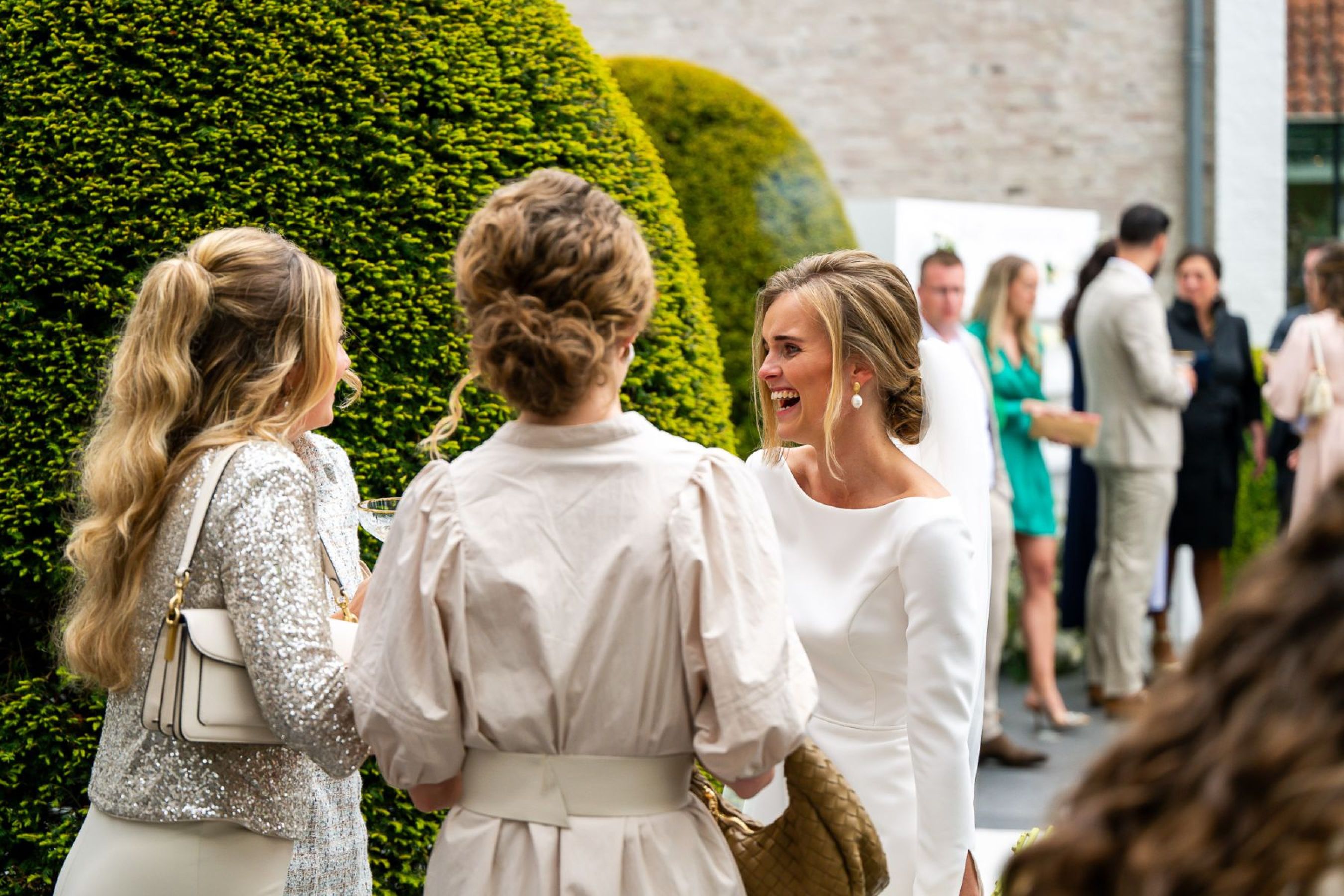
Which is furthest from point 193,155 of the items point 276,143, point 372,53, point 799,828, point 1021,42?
point 1021,42

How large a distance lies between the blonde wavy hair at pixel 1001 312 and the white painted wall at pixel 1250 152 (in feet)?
26.6

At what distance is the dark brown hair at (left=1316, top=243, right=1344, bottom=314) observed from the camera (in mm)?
7762

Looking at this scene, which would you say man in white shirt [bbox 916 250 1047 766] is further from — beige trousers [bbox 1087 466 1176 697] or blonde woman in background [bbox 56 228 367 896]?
blonde woman in background [bbox 56 228 367 896]

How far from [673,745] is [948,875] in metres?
0.74

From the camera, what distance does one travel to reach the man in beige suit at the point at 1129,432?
7.17m

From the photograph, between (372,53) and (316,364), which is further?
(372,53)

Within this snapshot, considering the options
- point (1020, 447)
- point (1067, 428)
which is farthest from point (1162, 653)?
point (1067, 428)

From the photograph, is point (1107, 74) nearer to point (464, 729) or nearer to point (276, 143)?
point (276, 143)

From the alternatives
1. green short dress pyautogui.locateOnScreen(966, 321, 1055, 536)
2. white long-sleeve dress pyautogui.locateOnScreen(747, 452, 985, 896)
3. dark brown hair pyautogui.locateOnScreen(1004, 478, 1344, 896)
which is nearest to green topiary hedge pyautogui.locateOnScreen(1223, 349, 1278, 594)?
green short dress pyautogui.locateOnScreen(966, 321, 1055, 536)

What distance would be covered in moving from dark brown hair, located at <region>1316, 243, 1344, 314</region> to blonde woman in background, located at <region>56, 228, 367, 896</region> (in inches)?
273

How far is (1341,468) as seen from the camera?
104cm

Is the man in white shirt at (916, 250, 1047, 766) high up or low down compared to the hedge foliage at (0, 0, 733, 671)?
down

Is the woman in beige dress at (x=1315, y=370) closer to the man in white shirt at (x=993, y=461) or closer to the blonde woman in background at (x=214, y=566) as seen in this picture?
the man in white shirt at (x=993, y=461)

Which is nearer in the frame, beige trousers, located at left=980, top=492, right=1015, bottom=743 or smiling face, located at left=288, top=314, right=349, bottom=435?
smiling face, located at left=288, top=314, right=349, bottom=435
